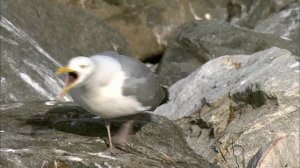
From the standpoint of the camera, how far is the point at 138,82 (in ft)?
18.5

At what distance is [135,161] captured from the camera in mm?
5465

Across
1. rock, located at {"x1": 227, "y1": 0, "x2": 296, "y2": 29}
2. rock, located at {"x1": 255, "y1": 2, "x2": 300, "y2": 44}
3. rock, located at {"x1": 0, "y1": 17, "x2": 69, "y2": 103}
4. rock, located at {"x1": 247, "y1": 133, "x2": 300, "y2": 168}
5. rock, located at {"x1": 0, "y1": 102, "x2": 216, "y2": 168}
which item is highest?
rock, located at {"x1": 227, "y1": 0, "x2": 296, "y2": 29}

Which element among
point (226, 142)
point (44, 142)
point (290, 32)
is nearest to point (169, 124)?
point (226, 142)

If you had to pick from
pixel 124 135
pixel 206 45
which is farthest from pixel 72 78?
pixel 206 45

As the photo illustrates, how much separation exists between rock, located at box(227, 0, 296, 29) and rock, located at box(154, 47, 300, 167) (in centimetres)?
432

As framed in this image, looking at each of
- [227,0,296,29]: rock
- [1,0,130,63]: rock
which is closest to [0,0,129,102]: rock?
[1,0,130,63]: rock

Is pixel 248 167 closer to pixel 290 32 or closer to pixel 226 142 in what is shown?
pixel 226 142

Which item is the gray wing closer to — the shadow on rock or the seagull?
the seagull

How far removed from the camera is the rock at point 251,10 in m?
12.0

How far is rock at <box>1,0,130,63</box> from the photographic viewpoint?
9172mm

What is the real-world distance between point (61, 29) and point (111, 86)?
15.4 feet

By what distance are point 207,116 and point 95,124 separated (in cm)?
135

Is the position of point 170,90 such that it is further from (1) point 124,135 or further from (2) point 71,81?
(2) point 71,81

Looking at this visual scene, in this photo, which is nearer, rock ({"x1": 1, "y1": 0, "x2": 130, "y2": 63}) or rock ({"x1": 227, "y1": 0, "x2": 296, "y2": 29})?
rock ({"x1": 1, "y1": 0, "x2": 130, "y2": 63})
